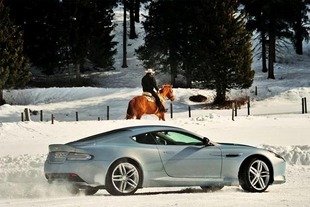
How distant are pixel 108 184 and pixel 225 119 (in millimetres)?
17987

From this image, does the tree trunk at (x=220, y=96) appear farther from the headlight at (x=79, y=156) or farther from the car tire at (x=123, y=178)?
the headlight at (x=79, y=156)

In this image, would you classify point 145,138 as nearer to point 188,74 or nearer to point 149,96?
point 149,96

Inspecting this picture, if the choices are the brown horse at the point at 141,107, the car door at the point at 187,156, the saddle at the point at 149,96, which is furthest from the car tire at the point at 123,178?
the saddle at the point at 149,96

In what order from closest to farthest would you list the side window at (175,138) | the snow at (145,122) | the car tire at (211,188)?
the snow at (145,122) < the side window at (175,138) < the car tire at (211,188)

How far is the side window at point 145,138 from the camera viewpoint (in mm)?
11653

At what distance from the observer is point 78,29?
2216 inches

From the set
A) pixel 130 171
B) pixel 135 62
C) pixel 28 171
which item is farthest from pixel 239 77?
pixel 130 171

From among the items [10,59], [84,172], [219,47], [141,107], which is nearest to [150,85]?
[141,107]

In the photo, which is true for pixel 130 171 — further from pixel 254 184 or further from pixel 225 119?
pixel 225 119

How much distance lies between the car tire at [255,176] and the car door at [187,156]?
51 centimetres

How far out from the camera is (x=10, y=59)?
155 feet

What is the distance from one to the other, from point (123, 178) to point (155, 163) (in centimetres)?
70

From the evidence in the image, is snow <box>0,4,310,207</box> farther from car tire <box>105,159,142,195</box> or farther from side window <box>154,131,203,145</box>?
side window <box>154,131,203,145</box>

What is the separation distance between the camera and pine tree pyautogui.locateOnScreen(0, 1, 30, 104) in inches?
1831
